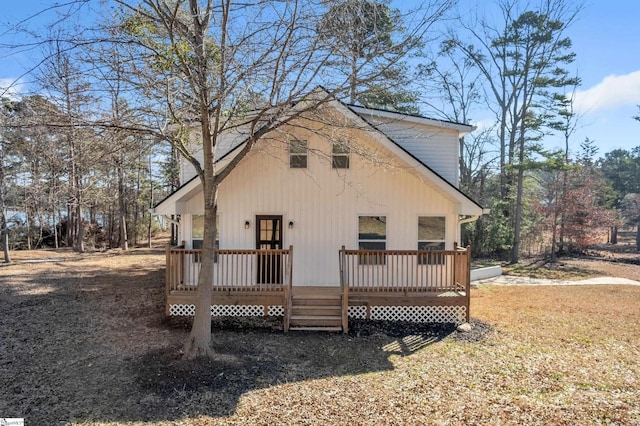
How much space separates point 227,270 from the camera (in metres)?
8.59

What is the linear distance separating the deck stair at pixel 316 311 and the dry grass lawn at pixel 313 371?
36 centimetres

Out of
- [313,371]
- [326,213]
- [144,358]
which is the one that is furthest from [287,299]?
[144,358]

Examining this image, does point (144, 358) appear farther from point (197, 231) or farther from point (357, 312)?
point (357, 312)

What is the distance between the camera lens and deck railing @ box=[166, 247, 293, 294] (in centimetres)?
832

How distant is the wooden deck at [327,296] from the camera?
8.25 metres

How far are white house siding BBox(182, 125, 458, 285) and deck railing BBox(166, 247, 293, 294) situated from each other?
0.73 m

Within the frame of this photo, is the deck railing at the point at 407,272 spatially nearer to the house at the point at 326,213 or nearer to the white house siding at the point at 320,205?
the house at the point at 326,213

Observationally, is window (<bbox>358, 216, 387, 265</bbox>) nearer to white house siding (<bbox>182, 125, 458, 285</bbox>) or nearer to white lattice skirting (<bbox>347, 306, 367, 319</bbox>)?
white house siding (<bbox>182, 125, 458, 285</bbox>)

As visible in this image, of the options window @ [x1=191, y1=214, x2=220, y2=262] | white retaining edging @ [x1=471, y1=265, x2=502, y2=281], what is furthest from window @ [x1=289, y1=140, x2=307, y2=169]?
white retaining edging @ [x1=471, y1=265, x2=502, y2=281]

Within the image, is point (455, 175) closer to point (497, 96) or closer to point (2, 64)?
point (2, 64)

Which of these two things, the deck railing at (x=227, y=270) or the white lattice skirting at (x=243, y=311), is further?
the white lattice skirting at (x=243, y=311)

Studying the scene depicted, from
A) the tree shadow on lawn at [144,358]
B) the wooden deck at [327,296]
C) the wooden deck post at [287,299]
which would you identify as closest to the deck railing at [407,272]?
the wooden deck at [327,296]

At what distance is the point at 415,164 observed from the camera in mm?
9133

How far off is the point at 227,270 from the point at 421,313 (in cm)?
474
